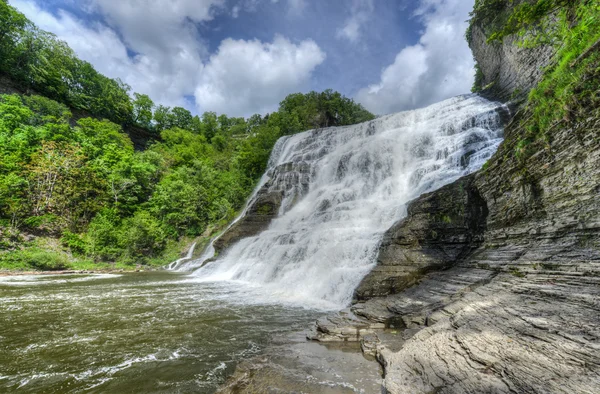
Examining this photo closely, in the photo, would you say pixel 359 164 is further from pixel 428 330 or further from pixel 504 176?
pixel 428 330

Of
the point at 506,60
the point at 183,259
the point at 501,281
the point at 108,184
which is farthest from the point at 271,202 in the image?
the point at 506,60

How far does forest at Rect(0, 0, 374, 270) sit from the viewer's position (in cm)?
2142

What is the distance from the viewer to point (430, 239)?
8648 millimetres

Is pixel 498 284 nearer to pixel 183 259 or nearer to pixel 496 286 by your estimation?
pixel 496 286

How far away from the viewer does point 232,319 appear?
22.3 ft

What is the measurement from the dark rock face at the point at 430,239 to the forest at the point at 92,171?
63.9 feet

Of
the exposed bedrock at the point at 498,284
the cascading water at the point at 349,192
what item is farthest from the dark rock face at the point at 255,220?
the exposed bedrock at the point at 498,284

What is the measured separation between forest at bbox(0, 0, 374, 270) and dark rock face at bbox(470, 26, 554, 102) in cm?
1805

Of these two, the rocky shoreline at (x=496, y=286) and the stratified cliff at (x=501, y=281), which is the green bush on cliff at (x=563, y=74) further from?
the rocky shoreline at (x=496, y=286)

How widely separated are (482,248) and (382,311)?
357 cm

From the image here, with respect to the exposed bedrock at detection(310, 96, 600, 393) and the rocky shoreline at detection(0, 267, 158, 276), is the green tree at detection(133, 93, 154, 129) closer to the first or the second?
the rocky shoreline at detection(0, 267, 158, 276)

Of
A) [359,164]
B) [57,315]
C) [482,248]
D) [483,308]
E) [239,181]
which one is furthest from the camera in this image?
[239,181]

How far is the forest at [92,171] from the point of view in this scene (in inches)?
843

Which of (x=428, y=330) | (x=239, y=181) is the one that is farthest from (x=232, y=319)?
(x=239, y=181)
